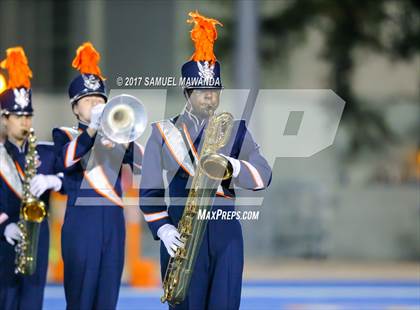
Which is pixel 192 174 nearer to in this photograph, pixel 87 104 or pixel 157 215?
pixel 157 215

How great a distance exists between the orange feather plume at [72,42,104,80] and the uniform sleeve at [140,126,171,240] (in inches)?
37.5

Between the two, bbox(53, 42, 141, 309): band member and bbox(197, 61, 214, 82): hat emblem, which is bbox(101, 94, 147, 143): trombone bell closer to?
bbox(53, 42, 141, 309): band member

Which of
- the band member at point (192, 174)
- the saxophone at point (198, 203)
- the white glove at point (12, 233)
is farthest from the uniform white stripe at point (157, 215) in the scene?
the white glove at point (12, 233)

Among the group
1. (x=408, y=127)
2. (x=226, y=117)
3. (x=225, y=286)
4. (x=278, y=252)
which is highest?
(x=408, y=127)

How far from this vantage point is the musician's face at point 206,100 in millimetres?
5516

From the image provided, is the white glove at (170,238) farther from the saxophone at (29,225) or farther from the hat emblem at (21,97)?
the hat emblem at (21,97)

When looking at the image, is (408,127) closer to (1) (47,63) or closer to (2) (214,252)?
(1) (47,63)

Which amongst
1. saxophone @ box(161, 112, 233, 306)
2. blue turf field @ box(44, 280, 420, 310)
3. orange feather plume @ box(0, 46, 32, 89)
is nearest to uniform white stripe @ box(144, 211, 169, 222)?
saxophone @ box(161, 112, 233, 306)

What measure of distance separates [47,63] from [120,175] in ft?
30.1

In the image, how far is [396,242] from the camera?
13.9 metres

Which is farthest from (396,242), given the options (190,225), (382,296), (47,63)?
(190,225)

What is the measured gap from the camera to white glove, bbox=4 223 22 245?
21.0 feet

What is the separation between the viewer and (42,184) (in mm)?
6367

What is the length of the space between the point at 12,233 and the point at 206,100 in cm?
151
